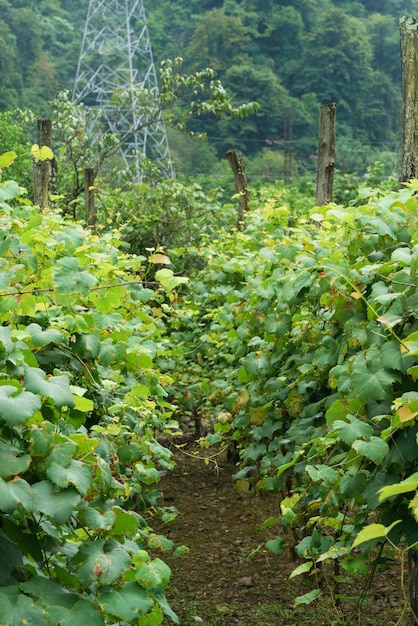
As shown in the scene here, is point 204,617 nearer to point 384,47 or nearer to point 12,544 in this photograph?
point 12,544

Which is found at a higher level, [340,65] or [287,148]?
[340,65]

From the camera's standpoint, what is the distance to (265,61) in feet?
128

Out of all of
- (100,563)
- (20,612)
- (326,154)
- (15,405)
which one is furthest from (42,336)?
(326,154)

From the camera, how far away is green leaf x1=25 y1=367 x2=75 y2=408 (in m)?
1.62

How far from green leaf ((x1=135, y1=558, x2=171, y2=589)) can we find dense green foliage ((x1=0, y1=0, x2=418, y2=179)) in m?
30.9

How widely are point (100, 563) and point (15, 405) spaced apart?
1.10ft

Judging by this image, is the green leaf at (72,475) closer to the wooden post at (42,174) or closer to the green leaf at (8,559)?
the green leaf at (8,559)

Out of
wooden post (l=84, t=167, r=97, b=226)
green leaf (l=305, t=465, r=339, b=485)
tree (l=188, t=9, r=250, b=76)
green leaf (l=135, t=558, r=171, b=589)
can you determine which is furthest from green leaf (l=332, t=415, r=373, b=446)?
tree (l=188, t=9, r=250, b=76)

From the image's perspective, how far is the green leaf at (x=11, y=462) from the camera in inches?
59.1

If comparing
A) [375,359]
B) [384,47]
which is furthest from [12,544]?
[384,47]

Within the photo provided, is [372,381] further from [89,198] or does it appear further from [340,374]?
[89,198]

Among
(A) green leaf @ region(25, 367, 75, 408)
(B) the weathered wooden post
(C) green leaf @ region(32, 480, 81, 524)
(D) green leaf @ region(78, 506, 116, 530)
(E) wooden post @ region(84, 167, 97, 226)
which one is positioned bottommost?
(E) wooden post @ region(84, 167, 97, 226)

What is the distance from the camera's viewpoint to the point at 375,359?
2.20 metres

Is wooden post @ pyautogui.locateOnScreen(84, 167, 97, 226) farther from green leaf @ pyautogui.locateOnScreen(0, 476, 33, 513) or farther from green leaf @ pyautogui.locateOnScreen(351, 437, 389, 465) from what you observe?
green leaf @ pyautogui.locateOnScreen(0, 476, 33, 513)
